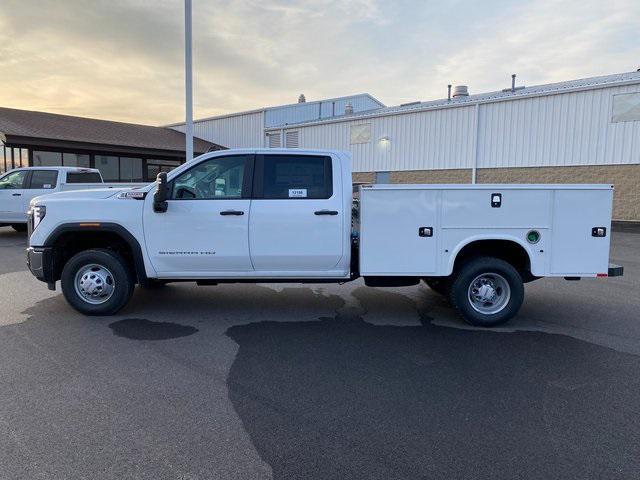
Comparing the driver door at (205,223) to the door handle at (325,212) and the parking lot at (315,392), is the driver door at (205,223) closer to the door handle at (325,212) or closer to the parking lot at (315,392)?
the parking lot at (315,392)

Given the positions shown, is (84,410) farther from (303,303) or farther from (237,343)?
(303,303)

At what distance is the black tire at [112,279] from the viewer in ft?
19.4

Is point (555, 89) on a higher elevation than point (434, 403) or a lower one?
higher

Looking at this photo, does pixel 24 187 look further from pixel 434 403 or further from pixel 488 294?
pixel 434 403

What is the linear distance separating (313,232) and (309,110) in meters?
25.8

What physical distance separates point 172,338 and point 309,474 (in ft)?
9.46

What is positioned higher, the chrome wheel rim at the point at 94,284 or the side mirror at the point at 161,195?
the side mirror at the point at 161,195

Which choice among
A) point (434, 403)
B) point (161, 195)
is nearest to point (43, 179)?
point (161, 195)

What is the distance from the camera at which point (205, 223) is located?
19.0ft

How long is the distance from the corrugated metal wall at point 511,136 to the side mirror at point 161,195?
55.3 feet

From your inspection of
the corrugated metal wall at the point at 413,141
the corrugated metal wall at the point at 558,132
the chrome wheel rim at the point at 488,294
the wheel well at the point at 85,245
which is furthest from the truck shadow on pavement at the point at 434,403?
the corrugated metal wall at the point at 413,141

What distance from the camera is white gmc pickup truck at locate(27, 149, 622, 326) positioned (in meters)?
5.52

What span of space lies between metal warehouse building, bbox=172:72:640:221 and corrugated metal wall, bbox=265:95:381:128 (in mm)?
2343

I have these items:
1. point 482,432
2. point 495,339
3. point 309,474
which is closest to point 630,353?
point 495,339
